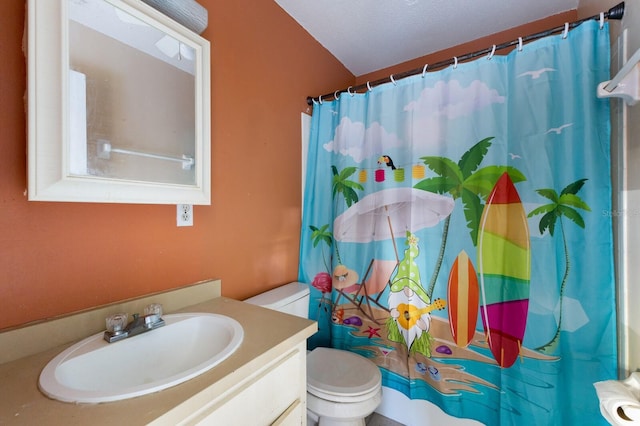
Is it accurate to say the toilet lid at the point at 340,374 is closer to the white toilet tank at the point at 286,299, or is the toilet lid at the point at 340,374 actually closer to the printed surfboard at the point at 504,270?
the white toilet tank at the point at 286,299

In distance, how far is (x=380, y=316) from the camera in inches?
63.8

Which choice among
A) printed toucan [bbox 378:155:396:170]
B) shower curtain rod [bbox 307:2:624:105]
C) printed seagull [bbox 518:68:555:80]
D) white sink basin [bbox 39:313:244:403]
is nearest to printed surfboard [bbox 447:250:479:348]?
printed toucan [bbox 378:155:396:170]

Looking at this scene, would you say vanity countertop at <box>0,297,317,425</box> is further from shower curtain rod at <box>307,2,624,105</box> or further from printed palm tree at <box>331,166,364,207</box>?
shower curtain rod at <box>307,2,624,105</box>

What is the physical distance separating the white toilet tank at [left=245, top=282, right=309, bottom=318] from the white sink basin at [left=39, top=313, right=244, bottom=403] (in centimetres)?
39

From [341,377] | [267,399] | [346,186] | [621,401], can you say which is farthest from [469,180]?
[267,399]

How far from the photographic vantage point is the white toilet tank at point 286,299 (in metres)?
1.34

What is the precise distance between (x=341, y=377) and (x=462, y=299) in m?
0.75

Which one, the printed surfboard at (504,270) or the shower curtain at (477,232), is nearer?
the shower curtain at (477,232)

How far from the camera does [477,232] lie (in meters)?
1.33

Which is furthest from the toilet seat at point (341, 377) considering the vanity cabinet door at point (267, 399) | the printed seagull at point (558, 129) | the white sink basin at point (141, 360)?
the printed seagull at point (558, 129)

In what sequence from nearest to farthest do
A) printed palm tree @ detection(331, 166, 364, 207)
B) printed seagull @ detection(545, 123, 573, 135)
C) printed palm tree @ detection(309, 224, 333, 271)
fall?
printed seagull @ detection(545, 123, 573, 135)
printed palm tree @ detection(331, 166, 364, 207)
printed palm tree @ detection(309, 224, 333, 271)

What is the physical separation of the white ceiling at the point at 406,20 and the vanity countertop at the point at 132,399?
5.91ft

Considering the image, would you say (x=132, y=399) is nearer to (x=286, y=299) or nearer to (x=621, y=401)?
(x=286, y=299)

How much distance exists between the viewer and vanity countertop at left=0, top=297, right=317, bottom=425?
51cm
